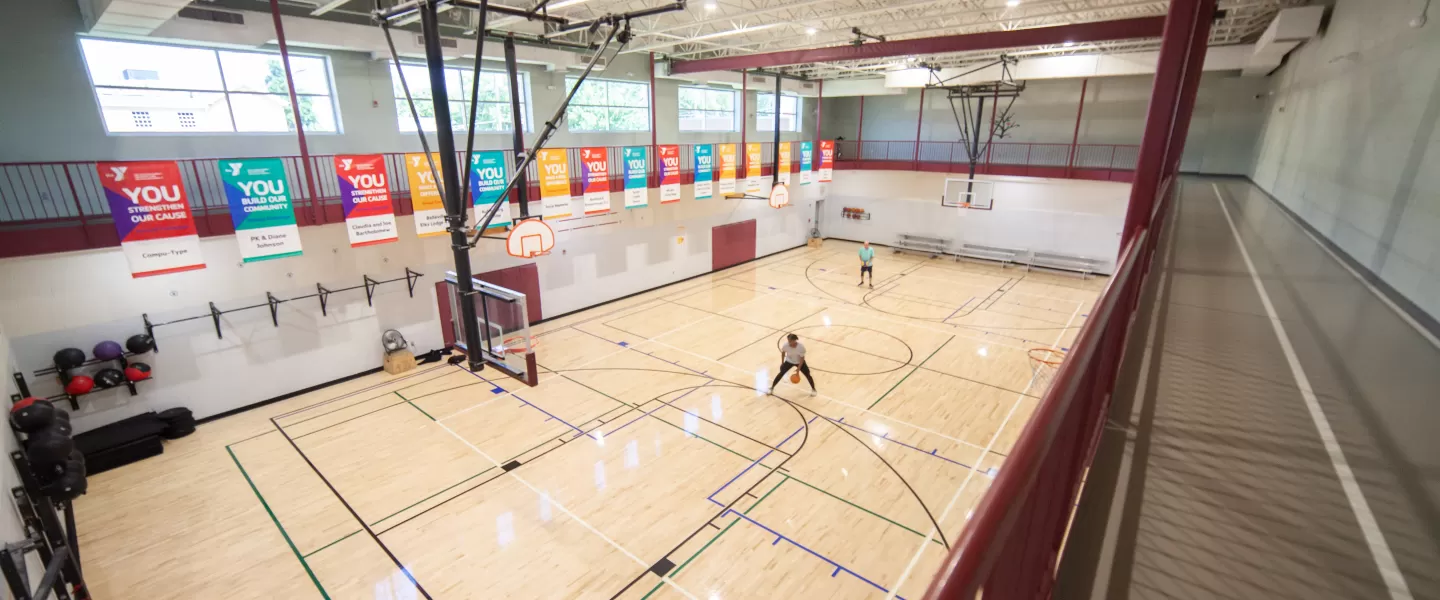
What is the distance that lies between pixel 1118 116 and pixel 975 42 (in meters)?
13.6

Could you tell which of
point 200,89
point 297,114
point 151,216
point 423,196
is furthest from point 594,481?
point 200,89

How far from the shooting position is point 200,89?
454 inches

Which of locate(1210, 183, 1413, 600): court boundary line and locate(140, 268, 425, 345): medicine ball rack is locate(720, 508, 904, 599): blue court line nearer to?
locate(1210, 183, 1413, 600): court boundary line

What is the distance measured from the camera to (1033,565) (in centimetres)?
147

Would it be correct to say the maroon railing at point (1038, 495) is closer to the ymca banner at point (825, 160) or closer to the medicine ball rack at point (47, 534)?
the medicine ball rack at point (47, 534)

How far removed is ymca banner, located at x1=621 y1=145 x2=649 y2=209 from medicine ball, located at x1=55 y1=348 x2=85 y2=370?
1056 cm

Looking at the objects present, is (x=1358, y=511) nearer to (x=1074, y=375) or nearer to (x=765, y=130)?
(x=1074, y=375)

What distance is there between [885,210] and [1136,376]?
936 inches

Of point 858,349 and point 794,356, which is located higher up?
point 794,356

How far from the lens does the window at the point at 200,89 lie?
1060 cm

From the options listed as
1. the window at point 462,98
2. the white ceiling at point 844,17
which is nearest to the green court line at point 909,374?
the white ceiling at point 844,17

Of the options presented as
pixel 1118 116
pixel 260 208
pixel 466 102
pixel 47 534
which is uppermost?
pixel 466 102

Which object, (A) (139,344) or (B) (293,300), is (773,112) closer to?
(B) (293,300)

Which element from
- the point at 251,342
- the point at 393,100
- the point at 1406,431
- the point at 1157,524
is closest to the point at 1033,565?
the point at 1157,524
